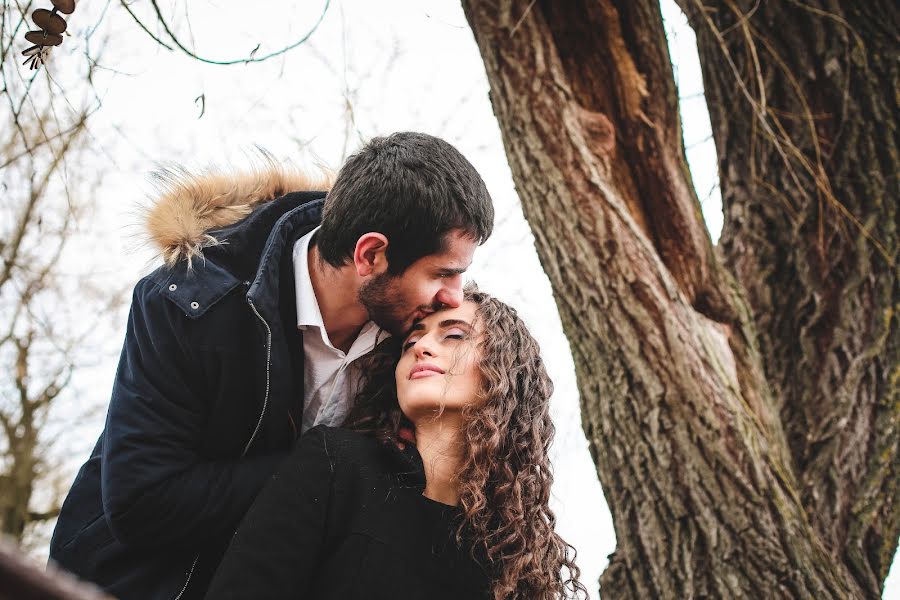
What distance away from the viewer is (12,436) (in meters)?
8.46

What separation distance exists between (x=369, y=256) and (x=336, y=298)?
17cm

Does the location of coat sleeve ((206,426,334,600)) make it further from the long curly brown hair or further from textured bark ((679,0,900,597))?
textured bark ((679,0,900,597))

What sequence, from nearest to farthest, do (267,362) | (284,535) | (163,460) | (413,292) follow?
(284,535) < (163,460) < (267,362) < (413,292)

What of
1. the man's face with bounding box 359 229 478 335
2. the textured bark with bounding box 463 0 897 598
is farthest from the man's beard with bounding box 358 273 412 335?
the textured bark with bounding box 463 0 897 598

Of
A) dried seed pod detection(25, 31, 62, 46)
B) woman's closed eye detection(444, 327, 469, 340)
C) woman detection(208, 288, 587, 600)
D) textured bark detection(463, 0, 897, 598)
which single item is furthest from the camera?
woman's closed eye detection(444, 327, 469, 340)

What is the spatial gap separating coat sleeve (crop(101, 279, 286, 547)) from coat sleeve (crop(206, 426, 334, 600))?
13cm

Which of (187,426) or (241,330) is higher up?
(241,330)

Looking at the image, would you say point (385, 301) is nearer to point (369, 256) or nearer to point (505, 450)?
point (369, 256)

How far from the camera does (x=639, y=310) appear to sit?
5.29 ft

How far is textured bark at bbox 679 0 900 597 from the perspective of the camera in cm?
204

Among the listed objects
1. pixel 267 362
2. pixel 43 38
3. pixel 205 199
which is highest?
pixel 43 38

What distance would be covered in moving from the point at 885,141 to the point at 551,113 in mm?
1131

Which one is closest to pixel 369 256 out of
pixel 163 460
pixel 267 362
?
pixel 267 362

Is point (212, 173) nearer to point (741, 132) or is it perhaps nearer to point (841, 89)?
point (741, 132)
